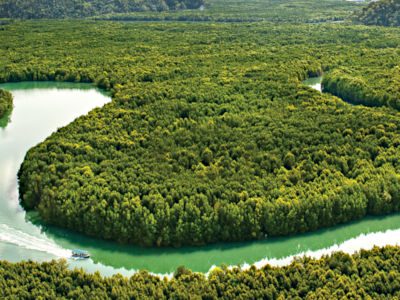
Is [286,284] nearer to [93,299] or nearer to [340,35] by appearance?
[93,299]

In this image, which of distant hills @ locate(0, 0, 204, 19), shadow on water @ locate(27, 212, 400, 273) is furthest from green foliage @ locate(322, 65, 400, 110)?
distant hills @ locate(0, 0, 204, 19)

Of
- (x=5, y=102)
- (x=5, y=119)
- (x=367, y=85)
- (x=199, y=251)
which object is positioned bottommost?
(x=199, y=251)

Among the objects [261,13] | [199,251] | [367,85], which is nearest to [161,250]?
[199,251]

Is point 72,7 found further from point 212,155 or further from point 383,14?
point 212,155

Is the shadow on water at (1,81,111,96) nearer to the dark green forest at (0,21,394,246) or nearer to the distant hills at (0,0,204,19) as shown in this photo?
the dark green forest at (0,21,394,246)

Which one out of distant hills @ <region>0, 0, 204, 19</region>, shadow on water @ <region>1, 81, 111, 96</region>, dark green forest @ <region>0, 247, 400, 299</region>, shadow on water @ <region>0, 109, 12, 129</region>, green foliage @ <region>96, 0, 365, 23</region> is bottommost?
dark green forest @ <region>0, 247, 400, 299</region>

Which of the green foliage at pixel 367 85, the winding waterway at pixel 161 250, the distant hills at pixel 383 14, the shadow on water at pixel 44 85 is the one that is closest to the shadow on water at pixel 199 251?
the winding waterway at pixel 161 250
